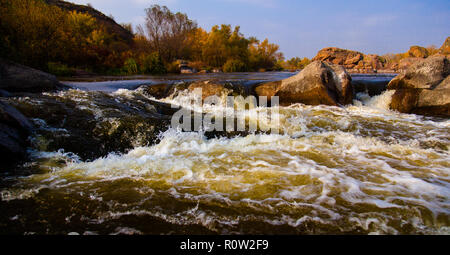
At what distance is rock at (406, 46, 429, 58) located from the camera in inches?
1478

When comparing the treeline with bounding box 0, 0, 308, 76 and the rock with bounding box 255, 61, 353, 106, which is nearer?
the rock with bounding box 255, 61, 353, 106

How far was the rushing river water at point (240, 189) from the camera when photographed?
1.74m

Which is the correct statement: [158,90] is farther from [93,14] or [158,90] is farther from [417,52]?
[93,14]

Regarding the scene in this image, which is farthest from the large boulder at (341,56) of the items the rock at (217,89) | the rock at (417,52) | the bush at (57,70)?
the bush at (57,70)

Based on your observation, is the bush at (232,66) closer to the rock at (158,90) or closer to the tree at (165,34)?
the tree at (165,34)

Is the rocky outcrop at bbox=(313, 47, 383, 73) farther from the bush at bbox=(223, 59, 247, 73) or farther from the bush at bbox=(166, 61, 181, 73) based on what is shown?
the bush at bbox=(166, 61, 181, 73)

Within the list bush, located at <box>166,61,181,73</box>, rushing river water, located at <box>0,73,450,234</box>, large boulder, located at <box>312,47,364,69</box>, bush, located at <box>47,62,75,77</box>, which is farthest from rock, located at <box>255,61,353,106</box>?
large boulder, located at <box>312,47,364,69</box>

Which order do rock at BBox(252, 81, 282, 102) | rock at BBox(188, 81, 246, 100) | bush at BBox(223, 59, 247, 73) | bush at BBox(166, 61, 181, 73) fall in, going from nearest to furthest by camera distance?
rock at BBox(188, 81, 246, 100)
rock at BBox(252, 81, 282, 102)
bush at BBox(166, 61, 181, 73)
bush at BBox(223, 59, 247, 73)

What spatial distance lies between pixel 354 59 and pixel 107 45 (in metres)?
34.8

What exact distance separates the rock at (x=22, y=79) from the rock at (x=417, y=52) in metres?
49.3

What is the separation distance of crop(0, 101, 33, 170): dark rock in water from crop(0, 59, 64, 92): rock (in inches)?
119

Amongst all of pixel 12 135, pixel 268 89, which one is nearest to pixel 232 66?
pixel 268 89
